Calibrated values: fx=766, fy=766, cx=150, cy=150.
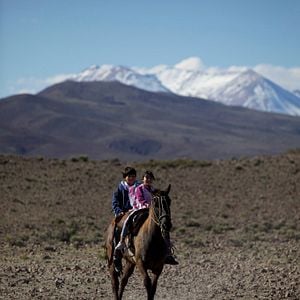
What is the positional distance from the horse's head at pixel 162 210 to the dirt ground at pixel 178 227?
3326 mm

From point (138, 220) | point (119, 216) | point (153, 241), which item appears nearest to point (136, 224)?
point (138, 220)

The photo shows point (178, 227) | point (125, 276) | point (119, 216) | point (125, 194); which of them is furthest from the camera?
point (178, 227)

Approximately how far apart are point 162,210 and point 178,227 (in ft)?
63.9

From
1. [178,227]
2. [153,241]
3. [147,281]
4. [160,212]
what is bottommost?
[178,227]

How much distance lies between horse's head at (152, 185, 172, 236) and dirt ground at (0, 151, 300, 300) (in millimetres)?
3326

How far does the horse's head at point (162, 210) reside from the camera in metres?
12.4

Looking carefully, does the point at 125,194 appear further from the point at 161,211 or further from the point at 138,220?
the point at 161,211

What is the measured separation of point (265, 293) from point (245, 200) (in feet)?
79.5

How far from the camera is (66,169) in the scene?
45.9 meters

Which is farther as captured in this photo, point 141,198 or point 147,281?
point 141,198

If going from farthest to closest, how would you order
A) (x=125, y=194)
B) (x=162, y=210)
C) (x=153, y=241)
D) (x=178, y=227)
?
(x=178, y=227) → (x=125, y=194) → (x=153, y=241) → (x=162, y=210)

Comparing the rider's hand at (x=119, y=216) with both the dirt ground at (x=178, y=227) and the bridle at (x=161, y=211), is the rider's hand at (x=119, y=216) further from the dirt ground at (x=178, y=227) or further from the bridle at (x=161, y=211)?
the dirt ground at (x=178, y=227)

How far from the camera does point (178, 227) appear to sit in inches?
1251

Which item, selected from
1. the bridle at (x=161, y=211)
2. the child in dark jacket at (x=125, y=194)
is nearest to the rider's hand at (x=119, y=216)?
the child in dark jacket at (x=125, y=194)
